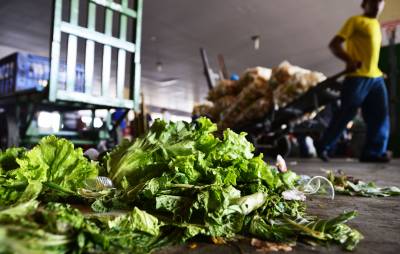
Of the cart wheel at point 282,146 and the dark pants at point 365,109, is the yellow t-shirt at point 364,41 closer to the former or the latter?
the dark pants at point 365,109

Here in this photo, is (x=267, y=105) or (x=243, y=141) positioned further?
(x=267, y=105)

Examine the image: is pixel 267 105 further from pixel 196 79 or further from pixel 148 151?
pixel 196 79

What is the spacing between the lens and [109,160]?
2.11 meters

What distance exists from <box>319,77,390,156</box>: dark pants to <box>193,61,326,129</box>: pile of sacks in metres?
0.93

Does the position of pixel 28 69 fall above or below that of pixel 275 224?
above

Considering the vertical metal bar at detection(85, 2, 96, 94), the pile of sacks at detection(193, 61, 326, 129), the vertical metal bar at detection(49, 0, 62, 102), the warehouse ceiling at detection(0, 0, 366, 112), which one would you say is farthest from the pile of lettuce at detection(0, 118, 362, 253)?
the warehouse ceiling at detection(0, 0, 366, 112)

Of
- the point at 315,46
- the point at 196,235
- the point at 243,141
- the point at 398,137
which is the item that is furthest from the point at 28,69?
the point at 315,46

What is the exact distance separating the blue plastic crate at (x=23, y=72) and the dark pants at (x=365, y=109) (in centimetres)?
400

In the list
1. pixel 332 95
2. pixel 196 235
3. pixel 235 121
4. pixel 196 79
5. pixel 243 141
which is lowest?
pixel 196 235

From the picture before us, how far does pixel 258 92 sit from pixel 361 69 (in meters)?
1.96

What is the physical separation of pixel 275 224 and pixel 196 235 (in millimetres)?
333

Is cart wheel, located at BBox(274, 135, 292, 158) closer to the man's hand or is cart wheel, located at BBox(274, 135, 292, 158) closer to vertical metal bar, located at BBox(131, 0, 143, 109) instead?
the man's hand

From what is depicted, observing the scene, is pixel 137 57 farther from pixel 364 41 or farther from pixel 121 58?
pixel 364 41

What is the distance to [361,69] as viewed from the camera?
5434mm
